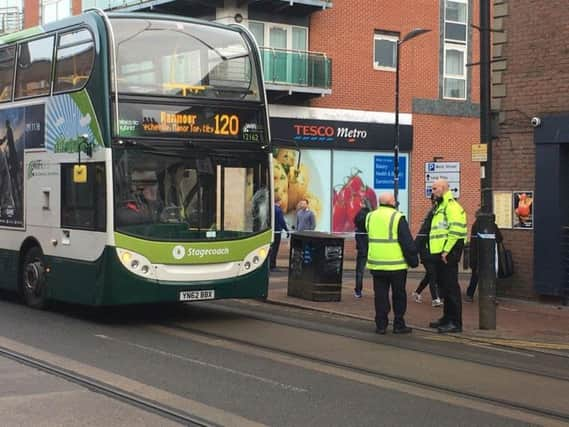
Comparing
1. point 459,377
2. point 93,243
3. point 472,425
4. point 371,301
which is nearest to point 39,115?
point 93,243

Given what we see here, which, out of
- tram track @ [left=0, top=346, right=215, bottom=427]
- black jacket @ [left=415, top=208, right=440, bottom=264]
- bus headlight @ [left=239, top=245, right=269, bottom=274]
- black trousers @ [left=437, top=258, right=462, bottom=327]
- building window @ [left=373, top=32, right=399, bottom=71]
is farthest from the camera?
building window @ [left=373, top=32, right=399, bottom=71]

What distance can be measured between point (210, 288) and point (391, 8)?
62.8ft

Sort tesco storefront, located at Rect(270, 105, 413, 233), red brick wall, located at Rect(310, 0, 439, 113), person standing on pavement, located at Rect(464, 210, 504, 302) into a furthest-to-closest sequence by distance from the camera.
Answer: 1. red brick wall, located at Rect(310, 0, 439, 113)
2. tesco storefront, located at Rect(270, 105, 413, 233)
3. person standing on pavement, located at Rect(464, 210, 504, 302)

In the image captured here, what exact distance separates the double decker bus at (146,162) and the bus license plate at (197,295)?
0.05 feet

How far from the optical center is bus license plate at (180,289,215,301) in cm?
1120

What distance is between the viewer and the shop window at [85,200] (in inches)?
429

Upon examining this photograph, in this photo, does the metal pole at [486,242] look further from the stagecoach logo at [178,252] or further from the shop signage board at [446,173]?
the shop signage board at [446,173]

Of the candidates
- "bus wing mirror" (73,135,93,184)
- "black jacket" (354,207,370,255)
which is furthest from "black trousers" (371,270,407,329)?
"bus wing mirror" (73,135,93,184)

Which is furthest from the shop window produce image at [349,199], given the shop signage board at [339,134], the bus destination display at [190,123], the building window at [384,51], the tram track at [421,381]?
the tram track at [421,381]

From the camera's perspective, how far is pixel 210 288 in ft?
37.3

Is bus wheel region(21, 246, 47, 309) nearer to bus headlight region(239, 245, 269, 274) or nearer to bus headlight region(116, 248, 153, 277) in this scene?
bus headlight region(116, 248, 153, 277)

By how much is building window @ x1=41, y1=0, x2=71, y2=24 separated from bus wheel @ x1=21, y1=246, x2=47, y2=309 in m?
21.8

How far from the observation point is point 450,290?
1100 centimetres

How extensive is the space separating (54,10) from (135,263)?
25568mm
